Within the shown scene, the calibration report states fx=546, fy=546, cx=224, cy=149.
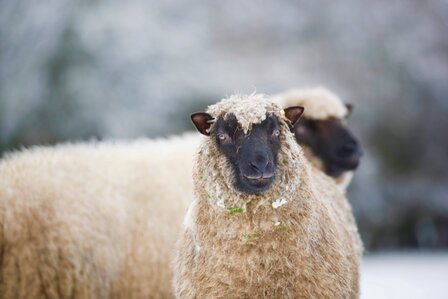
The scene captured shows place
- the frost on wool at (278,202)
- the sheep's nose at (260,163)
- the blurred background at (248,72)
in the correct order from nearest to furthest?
the sheep's nose at (260,163) < the frost on wool at (278,202) < the blurred background at (248,72)

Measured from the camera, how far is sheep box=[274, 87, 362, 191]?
520 cm

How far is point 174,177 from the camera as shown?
19.0 feet

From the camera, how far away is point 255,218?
3369 millimetres

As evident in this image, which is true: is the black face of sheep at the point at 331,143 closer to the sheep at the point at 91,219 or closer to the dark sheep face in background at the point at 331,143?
the dark sheep face in background at the point at 331,143

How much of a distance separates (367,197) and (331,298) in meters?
6.14

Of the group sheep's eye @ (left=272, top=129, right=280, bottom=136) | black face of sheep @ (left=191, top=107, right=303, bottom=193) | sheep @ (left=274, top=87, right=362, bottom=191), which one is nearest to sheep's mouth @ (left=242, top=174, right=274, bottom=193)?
black face of sheep @ (left=191, top=107, right=303, bottom=193)

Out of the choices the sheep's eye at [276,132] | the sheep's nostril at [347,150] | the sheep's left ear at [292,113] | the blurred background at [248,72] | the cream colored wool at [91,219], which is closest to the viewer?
the sheep's eye at [276,132]

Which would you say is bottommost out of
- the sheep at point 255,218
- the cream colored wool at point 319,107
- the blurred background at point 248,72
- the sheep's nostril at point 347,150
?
the sheep at point 255,218

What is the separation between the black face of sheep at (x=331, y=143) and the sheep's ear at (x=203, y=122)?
1.86 m

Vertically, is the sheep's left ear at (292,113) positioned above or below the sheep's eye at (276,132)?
above

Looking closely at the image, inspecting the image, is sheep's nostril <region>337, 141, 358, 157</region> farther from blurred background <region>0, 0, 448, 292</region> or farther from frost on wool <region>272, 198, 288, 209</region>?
blurred background <region>0, 0, 448, 292</region>

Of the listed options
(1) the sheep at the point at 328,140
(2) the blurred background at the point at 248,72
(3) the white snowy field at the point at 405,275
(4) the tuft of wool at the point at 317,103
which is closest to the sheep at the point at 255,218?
(1) the sheep at the point at 328,140

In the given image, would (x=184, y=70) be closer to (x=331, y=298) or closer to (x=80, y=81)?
(x=80, y=81)

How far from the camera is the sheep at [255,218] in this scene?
3307 millimetres
